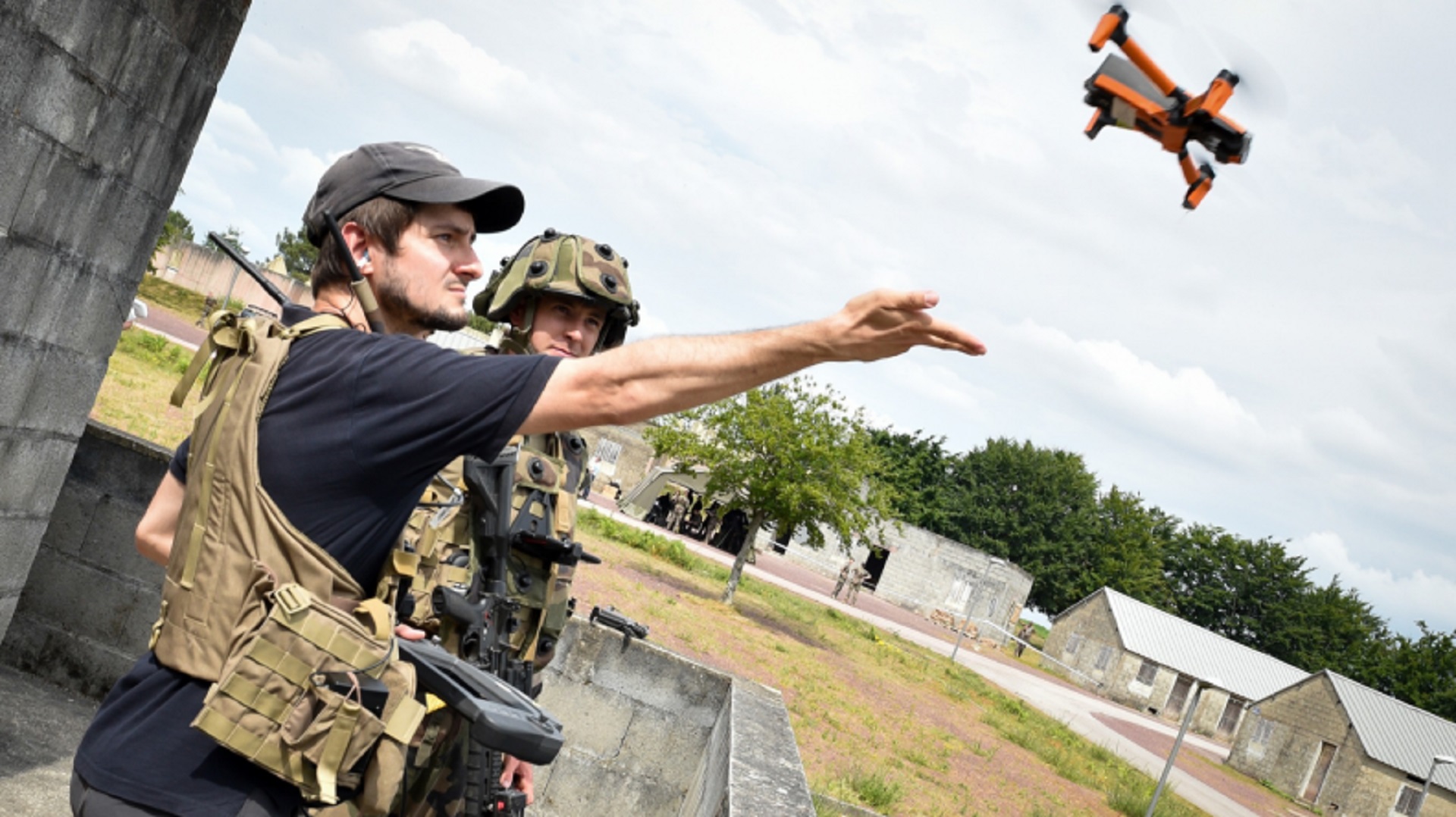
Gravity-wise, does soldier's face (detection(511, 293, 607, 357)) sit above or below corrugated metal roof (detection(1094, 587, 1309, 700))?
above

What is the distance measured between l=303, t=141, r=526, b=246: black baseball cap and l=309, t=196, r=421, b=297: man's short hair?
1 cm

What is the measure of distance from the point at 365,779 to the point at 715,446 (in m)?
22.8

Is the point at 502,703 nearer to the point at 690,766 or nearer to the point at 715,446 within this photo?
the point at 690,766

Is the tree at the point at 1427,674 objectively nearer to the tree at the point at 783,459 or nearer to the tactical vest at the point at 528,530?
the tree at the point at 783,459

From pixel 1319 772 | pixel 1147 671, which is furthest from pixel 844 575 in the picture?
pixel 1319 772

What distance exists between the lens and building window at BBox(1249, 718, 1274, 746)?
46.0 metres

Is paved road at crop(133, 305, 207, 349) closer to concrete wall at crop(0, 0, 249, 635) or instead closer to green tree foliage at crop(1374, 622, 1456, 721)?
concrete wall at crop(0, 0, 249, 635)

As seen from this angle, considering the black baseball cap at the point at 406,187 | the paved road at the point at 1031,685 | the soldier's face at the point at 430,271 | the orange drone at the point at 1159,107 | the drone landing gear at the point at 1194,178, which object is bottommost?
the paved road at the point at 1031,685

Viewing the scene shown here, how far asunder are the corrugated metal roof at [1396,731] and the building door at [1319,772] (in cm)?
163

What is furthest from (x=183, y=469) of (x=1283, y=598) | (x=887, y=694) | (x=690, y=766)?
(x=1283, y=598)

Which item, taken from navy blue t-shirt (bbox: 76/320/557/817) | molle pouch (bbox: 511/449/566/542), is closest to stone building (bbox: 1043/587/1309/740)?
molle pouch (bbox: 511/449/566/542)

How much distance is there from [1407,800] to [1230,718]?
1145 centimetres

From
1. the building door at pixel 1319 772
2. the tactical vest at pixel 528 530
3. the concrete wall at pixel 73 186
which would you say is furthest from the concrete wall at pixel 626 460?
the concrete wall at pixel 73 186

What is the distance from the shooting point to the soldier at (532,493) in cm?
347
